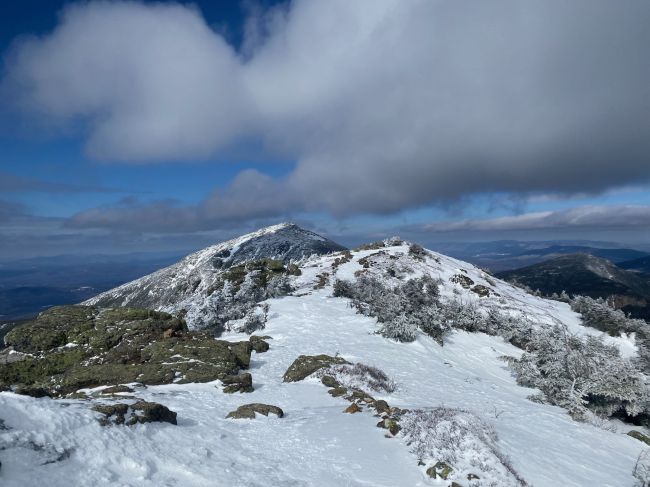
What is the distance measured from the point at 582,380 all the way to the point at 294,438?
673 inches

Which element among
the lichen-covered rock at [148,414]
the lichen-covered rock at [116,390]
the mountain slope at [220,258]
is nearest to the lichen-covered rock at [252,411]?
the lichen-covered rock at [148,414]

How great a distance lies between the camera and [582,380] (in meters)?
20.5

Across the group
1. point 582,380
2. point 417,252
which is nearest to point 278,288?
point 417,252

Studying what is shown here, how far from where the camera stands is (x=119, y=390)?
1475cm

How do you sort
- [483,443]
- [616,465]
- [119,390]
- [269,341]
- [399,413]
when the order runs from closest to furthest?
1. [483,443]
2. [616,465]
3. [399,413]
4. [119,390]
5. [269,341]

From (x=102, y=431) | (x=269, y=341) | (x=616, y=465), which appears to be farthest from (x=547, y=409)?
(x=102, y=431)

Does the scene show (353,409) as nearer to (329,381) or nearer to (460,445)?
(329,381)

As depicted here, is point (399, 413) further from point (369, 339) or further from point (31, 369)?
point (31, 369)

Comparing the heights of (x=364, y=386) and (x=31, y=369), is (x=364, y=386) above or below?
below

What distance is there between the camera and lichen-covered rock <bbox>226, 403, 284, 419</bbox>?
13.4 metres

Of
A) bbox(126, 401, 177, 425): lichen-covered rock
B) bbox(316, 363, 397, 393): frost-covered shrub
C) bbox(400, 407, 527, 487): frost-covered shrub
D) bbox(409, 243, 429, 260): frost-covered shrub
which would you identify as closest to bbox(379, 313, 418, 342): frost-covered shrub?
bbox(316, 363, 397, 393): frost-covered shrub

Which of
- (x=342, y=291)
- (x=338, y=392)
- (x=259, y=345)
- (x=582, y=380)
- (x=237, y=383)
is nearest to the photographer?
(x=338, y=392)

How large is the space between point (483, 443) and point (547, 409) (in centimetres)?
1032

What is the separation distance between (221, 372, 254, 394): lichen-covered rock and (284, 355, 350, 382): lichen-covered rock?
2196 mm
